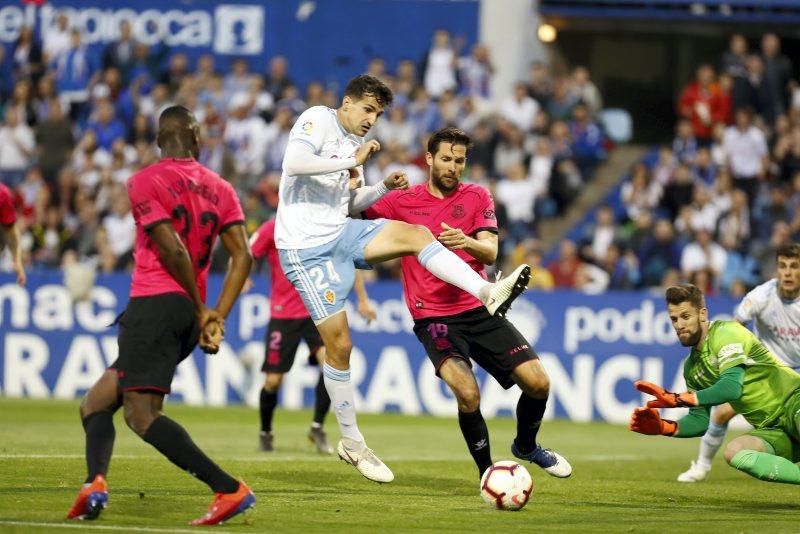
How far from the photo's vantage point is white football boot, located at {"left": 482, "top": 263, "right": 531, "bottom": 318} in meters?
9.59

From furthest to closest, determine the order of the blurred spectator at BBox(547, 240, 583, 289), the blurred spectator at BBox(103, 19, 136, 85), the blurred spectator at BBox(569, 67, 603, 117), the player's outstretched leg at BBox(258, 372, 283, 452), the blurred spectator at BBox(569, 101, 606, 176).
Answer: the blurred spectator at BBox(103, 19, 136, 85), the blurred spectator at BBox(569, 67, 603, 117), the blurred spectator at BBox(569, 101, 606, 176), the blurred spectator at BBox(547, 240, 583, 289), the player's outstretched leg at BBox(258, 372, 283, 452)

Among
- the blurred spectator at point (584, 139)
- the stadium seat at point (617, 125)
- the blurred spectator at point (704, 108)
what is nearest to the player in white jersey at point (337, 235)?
the blurred spectator at point (584, 139)

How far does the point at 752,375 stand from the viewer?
1034 cm

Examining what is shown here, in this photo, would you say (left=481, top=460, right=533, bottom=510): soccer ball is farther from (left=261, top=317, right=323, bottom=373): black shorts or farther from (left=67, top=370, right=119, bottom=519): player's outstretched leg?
(left=261, top=317, right=323, bottom=373): black shorts

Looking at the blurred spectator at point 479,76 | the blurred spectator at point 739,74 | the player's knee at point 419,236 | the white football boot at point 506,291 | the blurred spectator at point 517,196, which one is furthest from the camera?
the blurred spectator at point 479,76

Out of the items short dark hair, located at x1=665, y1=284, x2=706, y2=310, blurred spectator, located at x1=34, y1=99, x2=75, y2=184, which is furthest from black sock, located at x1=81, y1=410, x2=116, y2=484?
blurred spectator, located at x1=34, y1=99, x2=75, y2=184

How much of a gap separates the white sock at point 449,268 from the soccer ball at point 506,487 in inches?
46.5

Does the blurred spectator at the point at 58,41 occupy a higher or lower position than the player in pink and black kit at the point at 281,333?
higher

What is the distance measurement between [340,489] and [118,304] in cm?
987

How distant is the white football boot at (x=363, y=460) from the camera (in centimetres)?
1020

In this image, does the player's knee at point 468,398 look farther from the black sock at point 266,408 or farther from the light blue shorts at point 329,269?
the black sock at point 266,408

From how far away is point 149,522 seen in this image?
841 cm

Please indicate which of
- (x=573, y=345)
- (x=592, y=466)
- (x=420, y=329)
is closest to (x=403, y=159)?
(x=573, y=345)

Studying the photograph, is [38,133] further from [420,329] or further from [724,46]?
[420,329]
